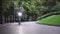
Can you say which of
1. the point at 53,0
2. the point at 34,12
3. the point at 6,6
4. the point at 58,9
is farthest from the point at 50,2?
the point at 6,6

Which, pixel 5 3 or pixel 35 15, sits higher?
pixel 5 3

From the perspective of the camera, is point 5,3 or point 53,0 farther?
point 53,0

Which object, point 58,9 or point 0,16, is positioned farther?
point 58,9

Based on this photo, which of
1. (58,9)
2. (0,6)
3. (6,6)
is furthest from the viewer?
(58,9)

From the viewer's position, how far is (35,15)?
48969 mm

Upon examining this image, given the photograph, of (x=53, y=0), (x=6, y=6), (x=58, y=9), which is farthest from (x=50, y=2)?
(x=6, y=6)

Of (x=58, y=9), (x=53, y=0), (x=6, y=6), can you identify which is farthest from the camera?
(x=53, y=0)

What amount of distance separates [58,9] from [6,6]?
12989mm

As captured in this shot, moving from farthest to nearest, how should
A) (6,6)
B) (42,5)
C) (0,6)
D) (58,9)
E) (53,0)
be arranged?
1. (42,5)
2. (53,0)
3. (58,9)
4. (6,6)
5. (0,6)

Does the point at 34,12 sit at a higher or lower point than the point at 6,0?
lower

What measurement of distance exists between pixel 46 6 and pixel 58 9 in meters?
12.2

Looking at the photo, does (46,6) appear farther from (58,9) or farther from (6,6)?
(6,6)

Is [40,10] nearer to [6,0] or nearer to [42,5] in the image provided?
[42,5]

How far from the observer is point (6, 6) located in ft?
83.3
